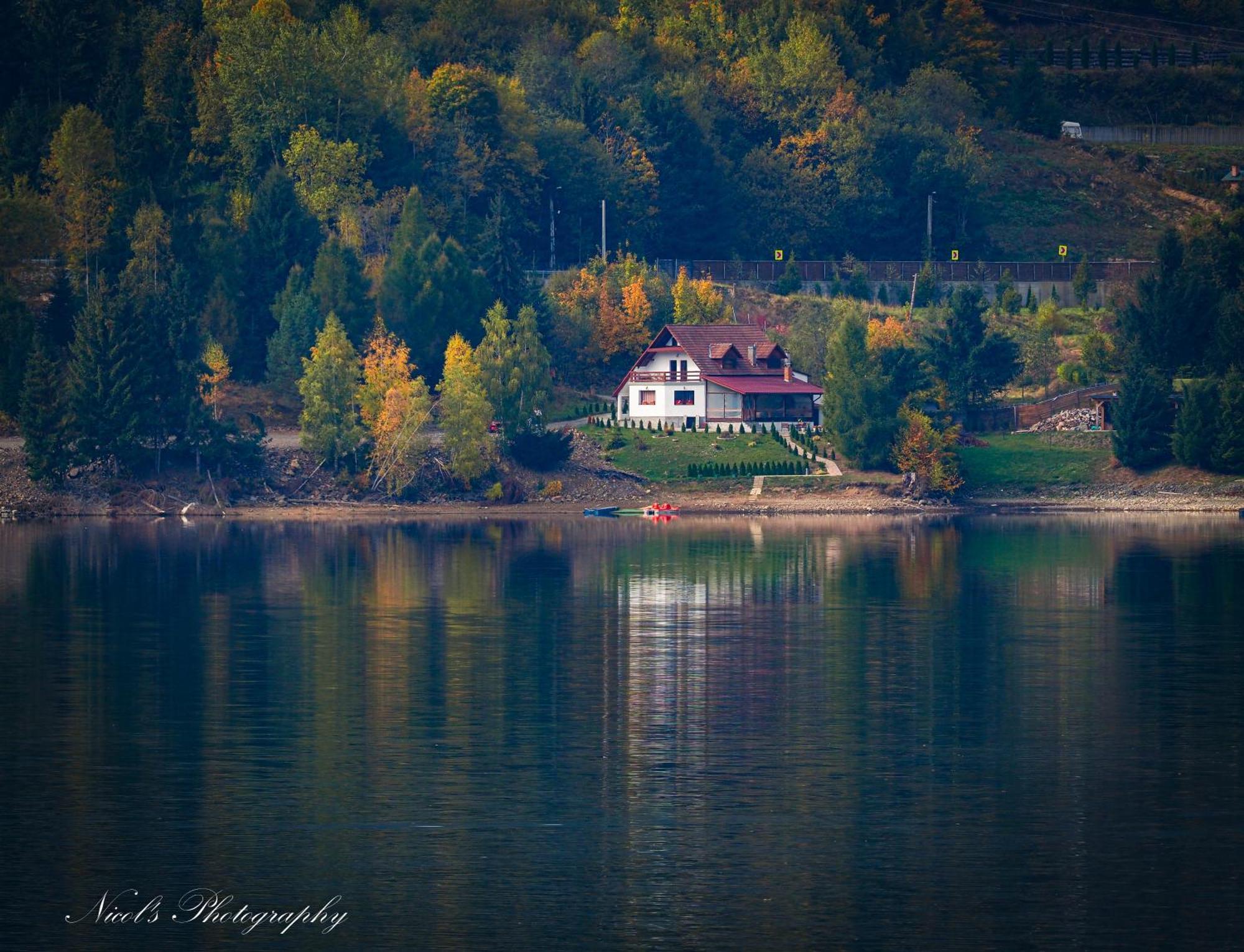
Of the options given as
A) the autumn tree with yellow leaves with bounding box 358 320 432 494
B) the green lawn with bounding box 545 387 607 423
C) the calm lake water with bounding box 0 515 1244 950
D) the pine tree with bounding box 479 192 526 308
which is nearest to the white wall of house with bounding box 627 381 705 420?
the green lawn with bounding box 545 387 607 423

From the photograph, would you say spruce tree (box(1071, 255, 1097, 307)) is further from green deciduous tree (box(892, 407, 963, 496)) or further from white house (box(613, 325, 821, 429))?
green deciduous tree (box(892, 407, 963, 496))

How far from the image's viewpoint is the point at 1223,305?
14525 centimetres

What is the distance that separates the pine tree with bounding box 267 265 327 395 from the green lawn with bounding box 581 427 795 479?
21598mm

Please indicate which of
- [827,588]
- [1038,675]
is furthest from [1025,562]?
[1038,675]

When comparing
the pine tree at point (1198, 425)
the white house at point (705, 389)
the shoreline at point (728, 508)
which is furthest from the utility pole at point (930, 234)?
the shoreline at point (728, 508)

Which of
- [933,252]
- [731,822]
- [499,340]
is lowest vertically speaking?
[731,822]

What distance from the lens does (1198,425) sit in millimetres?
133625

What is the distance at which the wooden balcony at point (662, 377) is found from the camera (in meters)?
147

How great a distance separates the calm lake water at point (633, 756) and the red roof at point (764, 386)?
4911 centimetres

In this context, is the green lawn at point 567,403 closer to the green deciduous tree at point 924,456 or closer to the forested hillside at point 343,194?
the forested hillside at point 343,194

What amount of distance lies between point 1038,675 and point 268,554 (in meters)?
52.6

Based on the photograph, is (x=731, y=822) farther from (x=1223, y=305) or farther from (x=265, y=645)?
(x=1223, y=305)
